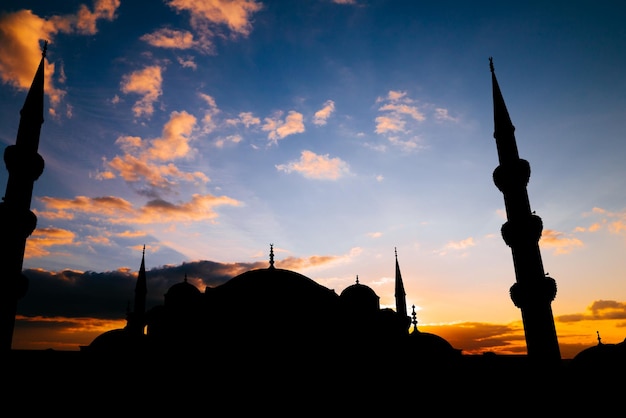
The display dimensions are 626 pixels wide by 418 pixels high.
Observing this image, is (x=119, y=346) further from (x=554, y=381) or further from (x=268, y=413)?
(x=554, y=381)

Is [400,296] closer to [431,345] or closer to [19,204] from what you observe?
[431,345]

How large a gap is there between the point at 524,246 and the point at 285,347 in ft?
45.0

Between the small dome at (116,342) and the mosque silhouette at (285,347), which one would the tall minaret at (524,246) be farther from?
the small dome at (116,342)

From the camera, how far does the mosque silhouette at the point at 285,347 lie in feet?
61.5

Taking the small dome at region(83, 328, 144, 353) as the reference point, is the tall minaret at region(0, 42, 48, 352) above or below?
above

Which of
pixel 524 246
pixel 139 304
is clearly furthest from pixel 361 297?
pixel 139 304

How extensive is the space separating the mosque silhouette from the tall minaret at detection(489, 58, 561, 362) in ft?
0.17

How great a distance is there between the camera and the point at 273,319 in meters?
22.9

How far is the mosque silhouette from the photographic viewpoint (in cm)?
1875

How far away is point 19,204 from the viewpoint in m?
18.6

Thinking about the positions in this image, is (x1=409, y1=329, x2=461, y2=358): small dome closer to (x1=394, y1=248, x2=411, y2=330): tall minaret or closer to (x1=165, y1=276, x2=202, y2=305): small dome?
(x1=394, y1=248, x2=411, y2=330): tall minaret

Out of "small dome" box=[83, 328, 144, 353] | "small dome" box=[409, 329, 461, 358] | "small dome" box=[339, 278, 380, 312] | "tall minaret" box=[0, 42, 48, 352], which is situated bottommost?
"small dome" box=[409, 329, 461, 358]

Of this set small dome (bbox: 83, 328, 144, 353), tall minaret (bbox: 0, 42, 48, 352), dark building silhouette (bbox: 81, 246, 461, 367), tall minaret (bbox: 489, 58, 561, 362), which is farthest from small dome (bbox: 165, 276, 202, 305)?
tall minaret (bbox: 489, 58, 561, 362)

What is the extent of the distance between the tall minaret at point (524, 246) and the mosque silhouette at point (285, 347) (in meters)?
0.05
